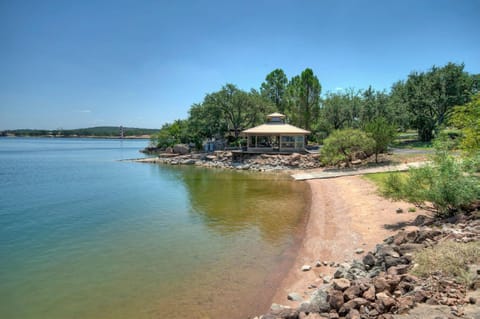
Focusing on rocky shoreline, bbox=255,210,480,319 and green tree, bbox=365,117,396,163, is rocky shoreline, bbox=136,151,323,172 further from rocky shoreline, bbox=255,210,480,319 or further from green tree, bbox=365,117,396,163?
rocky shoreline, bbox=255,210,480,319

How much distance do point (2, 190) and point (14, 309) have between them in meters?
17.5

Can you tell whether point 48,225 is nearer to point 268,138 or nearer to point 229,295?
point 229,295

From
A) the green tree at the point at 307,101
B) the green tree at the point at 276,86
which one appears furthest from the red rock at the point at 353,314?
the green tree at the point at 276,86

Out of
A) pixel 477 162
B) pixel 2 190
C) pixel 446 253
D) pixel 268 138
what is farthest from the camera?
pixel 268 138

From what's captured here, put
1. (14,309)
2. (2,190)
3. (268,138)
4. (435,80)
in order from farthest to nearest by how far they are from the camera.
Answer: (268,138) → (435,80) → (2,190) → (14,309)

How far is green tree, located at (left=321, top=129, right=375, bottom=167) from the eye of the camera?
23422 millimetres

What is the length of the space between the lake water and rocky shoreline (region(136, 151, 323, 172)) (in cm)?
1141

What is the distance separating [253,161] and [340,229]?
21.8 metres

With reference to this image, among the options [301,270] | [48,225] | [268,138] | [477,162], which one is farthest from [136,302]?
[268,138]

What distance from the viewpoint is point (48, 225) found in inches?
467

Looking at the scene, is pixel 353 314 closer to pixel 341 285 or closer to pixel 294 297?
pixel 341 285

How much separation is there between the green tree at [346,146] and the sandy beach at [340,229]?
344 inches

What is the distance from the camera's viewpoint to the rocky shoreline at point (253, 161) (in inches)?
1147

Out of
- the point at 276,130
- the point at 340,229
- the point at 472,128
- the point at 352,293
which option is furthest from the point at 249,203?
the point at 276,130
